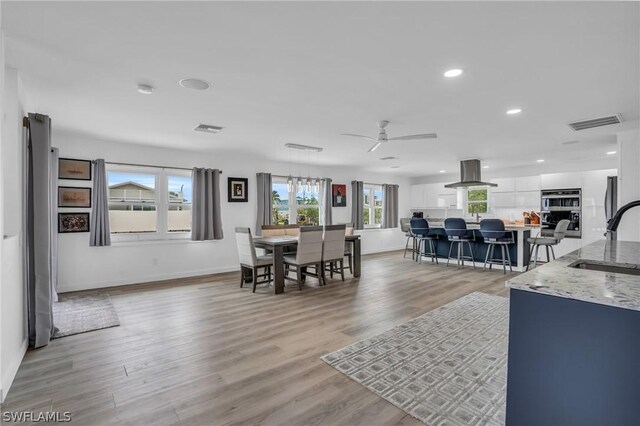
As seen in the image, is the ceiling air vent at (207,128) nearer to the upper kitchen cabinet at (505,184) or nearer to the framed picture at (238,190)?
the framed picture at (238,190)

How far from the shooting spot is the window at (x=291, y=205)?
24.6 feet

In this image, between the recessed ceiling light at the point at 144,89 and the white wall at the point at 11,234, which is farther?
the recessed ceiling light at the point at 144,89

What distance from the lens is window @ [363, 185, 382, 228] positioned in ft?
31.5

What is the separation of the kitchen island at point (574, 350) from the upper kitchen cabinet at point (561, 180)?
24.4ft

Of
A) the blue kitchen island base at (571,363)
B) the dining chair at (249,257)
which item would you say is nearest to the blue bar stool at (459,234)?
the dining chair at (249,257)

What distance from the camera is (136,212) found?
564 centimetres

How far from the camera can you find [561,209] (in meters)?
7.30

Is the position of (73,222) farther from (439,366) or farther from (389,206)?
(389,206)

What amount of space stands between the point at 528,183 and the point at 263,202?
260 inches

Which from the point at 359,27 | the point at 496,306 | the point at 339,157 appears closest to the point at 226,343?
the point at 359,27

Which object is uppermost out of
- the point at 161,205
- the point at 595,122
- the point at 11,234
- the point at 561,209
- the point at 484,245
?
the point at 595,122

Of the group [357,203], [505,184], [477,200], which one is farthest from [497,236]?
[357,203]

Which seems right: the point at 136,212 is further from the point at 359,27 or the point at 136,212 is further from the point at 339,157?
the point at 359,27

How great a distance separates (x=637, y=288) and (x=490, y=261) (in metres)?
6.00
